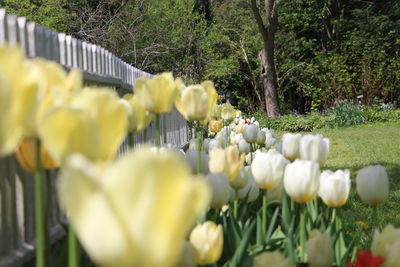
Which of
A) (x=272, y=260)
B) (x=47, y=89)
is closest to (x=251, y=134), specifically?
(x=272, y=260)

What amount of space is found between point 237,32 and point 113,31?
216 inches

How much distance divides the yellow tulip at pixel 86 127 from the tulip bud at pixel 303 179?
72cm

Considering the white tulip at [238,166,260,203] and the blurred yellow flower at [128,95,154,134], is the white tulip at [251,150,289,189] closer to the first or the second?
the white tulip at [238,166,260,203]

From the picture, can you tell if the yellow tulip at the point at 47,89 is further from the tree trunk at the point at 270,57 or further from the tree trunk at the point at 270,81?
the tree trunk at the point at 270,81

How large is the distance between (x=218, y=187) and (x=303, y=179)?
22cm

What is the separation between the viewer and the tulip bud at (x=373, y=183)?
139 centimetres

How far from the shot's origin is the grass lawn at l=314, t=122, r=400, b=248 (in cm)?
366

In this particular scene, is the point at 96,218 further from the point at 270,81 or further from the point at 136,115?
the point at 270,81

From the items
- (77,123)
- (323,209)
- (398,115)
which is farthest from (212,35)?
(77,123)

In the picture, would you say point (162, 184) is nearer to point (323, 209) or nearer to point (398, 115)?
point (323, 209)

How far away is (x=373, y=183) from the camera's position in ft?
4.60

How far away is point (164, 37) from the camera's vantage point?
A: 16.7 metres

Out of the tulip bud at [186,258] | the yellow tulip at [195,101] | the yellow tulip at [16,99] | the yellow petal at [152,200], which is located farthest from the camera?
the yellow tulip at [195,101]

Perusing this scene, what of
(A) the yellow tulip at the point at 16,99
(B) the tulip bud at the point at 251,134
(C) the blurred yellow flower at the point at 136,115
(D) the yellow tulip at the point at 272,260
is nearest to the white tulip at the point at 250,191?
(C) the blurred yellow flower at the point at 136,115
